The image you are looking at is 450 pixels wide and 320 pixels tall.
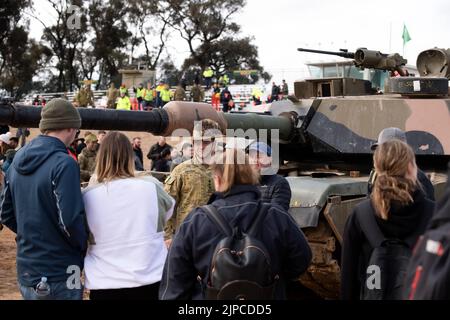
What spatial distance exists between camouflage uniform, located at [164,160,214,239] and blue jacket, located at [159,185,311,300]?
4.34 feet

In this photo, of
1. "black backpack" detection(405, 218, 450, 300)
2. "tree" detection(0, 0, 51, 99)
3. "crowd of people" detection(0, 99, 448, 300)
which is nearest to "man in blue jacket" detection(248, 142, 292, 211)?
"crowd of people" detection(0, 99, 448, 300)

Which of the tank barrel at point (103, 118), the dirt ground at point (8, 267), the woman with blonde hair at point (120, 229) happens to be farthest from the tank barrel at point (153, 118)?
the woman with blonde hair at point (120, 229)

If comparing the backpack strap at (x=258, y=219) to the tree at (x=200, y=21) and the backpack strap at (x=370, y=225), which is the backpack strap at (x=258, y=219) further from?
the tree at (x=200, y=21)

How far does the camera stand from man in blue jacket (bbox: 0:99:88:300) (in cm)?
391

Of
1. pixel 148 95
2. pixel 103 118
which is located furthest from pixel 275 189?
pixel 148 95

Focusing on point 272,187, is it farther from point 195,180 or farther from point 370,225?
point 370,225

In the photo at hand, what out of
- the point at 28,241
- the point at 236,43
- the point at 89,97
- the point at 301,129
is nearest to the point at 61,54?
the point at 236,43

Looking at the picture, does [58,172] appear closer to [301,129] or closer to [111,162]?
[111,162]

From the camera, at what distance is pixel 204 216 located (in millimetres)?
3438

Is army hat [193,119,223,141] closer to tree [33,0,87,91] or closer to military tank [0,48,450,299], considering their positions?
Answer: military tank [0,48,450,299]

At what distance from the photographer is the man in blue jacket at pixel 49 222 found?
3908 millimetres

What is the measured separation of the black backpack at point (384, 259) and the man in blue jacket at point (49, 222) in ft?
4.84

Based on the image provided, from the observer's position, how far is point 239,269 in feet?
10.6

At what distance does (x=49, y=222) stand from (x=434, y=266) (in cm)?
236
